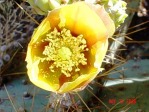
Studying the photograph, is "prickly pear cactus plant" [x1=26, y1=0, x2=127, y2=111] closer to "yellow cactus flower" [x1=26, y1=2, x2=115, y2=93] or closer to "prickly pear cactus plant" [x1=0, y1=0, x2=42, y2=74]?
"yellow cactus flower" [x1=26, y1=2, x2=115, y2=93]

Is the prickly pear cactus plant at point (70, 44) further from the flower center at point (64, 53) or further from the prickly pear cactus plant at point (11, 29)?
the prickly pear cactus plant at point (11, 29)

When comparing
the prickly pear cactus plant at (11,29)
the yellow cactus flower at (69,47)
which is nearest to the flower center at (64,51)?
the yellow cactus flower at (69,47)

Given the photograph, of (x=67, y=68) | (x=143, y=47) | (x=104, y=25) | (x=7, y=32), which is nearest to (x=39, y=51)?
(x=67, y=68)

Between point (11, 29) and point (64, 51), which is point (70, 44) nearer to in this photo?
A: point (64, 51)

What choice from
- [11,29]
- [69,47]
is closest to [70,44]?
[69,47]

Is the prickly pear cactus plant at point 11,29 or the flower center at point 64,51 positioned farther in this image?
the prickly pear cactus plant at point 11,29

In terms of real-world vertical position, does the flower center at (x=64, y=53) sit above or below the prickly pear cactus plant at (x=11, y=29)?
above

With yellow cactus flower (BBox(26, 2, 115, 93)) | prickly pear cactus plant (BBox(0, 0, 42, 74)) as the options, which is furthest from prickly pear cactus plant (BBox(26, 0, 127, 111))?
prickly pear cactus plant (BBox(0, 0, 42, 74))

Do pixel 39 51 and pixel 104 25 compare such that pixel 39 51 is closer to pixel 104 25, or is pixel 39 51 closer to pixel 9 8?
pixel 104 25
